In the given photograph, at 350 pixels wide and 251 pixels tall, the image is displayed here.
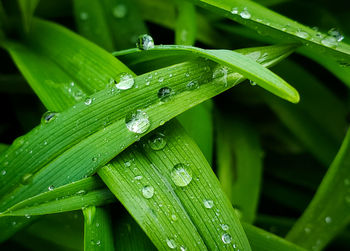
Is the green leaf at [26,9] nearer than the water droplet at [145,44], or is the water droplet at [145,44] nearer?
the water droplet at [145,44]

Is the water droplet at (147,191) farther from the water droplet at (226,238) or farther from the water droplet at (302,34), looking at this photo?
the water droplet at (302,34)

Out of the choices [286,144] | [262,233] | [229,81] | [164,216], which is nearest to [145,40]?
[229,81]

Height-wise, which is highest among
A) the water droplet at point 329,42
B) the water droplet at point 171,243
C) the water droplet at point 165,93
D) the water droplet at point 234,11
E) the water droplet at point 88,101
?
the water droplet at point 234,11

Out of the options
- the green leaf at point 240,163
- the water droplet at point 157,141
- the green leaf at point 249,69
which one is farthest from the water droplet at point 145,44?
the green leaf at point 240,163

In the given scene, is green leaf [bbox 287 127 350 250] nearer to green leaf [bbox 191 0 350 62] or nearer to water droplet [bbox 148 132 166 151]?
green leaf [bbox 191 0 350 62]

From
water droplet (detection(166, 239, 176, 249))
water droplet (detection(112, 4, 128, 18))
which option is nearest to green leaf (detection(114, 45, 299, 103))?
water droplet (detection(166, 239, 176, 249))

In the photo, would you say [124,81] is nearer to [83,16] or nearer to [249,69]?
[249,69]

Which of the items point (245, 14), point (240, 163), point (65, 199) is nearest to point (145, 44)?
point (245, 14)
